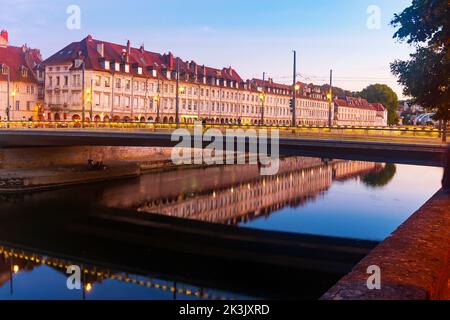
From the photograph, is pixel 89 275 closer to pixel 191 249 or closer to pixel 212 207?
pixel 191 249

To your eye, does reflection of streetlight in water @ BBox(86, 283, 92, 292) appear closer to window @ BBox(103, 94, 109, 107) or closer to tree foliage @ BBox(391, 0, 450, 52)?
tree foliage @ BBox(391, 0, 450, 52)

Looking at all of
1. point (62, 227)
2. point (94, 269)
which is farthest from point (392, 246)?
point (62, 227)

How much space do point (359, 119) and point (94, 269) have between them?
12776 cm

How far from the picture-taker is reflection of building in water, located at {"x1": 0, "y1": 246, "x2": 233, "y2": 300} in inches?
775

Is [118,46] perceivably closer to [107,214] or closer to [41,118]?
[41,118]

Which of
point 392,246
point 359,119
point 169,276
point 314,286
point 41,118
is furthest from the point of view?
point 359,119

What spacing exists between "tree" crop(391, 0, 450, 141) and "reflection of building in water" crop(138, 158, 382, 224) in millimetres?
17538

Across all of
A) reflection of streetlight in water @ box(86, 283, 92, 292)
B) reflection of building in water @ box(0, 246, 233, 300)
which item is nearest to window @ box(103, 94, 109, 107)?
reflection of building in water @ box(0, 246, 233, 300)

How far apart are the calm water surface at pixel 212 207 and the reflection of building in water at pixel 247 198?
79mm

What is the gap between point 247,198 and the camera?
43312 millimetres

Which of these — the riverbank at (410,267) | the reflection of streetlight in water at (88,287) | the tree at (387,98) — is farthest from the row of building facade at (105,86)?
the tree at (387,98)

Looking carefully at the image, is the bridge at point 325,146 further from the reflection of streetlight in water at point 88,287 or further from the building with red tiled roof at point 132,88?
the building with red tiled roof at point 132,88

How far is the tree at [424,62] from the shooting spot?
655 inches

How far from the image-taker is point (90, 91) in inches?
2677
